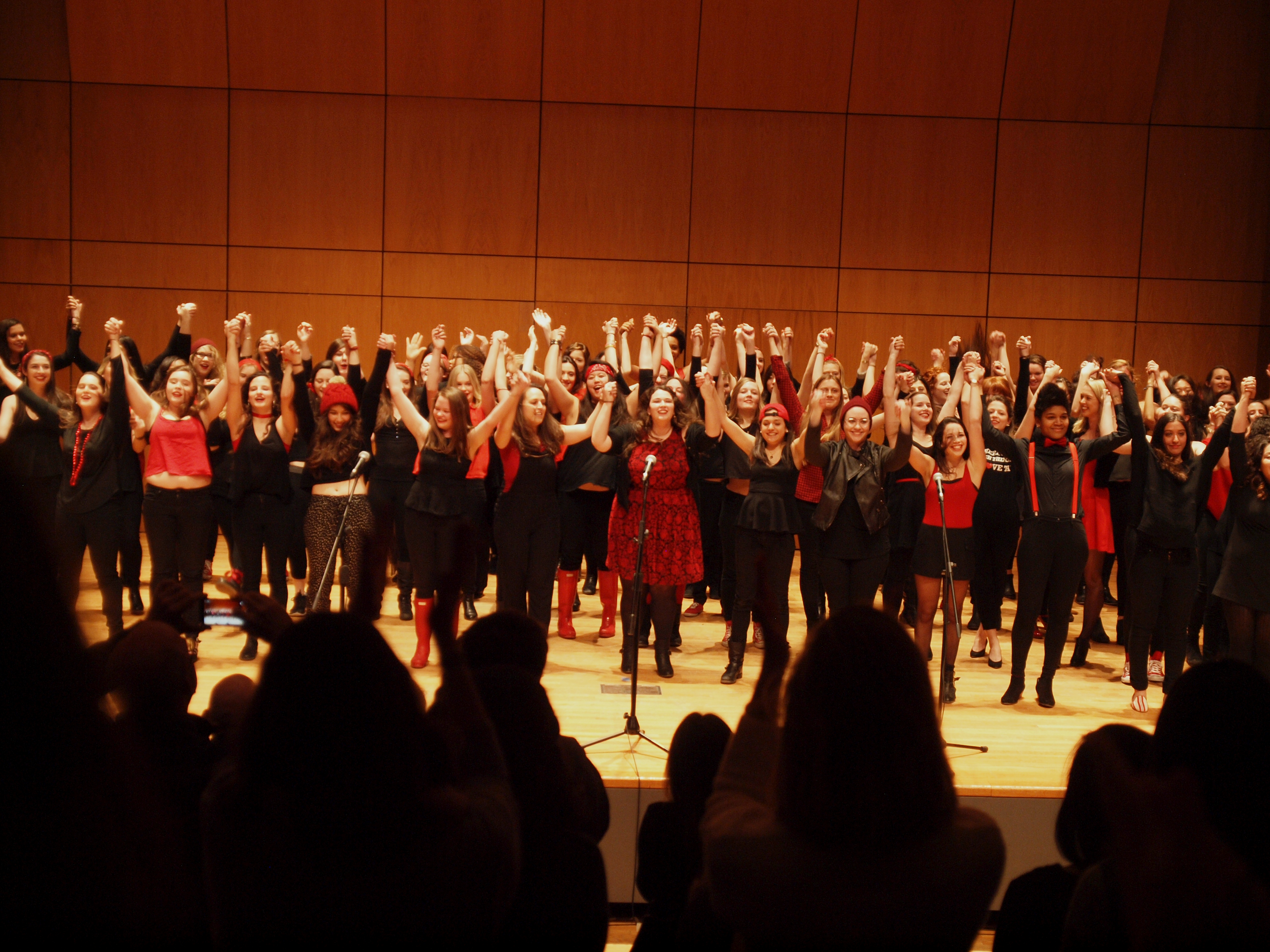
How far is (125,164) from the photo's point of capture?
9195mm

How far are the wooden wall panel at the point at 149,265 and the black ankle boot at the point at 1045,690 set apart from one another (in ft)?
24.0

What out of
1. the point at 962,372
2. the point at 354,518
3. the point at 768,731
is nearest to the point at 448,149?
the point at 354,518

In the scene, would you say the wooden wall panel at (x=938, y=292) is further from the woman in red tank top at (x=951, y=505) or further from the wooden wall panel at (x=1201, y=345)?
the woman in red tank top at (x=951, y=505)

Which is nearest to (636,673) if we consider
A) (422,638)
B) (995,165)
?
(422,638)

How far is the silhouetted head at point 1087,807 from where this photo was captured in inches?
74.7

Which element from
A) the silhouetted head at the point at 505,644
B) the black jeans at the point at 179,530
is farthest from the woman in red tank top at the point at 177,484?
the silhouetted head at the point at 505,644

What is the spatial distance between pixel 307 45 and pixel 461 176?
63.8 inches

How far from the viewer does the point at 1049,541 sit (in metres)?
5.01

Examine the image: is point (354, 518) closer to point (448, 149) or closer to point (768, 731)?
point (768, 731)

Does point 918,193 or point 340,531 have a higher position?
point 918,193

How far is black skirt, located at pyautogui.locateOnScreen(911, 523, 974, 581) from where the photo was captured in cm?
495

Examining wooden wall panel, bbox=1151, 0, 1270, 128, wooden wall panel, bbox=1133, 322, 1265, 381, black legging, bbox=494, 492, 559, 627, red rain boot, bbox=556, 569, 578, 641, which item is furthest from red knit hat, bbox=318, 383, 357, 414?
wooden wall panel, bbox=1151, 0, 1270, 128

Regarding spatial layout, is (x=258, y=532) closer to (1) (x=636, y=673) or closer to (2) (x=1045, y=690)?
(1) (x=636, y=673)

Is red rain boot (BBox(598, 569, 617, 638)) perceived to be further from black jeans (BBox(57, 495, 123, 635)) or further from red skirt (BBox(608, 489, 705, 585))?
black jeans (BBox(57, 495, 123, 635))
